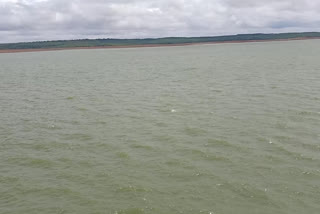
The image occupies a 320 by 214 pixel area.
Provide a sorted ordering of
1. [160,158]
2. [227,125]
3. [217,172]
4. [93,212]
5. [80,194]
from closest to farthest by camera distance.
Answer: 1. [93,212]
2. [80,194]
3. [217,172]
4. [160,158]
5. [227,125]

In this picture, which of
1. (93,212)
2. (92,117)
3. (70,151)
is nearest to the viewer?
(93,212)

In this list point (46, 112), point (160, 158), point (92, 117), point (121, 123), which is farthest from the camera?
point (46, 112)

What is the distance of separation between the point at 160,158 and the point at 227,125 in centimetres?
547

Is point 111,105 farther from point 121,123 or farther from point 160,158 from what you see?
point 160,158

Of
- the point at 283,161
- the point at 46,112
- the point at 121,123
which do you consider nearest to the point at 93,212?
the point at 283,161

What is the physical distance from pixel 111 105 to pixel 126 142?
869cm

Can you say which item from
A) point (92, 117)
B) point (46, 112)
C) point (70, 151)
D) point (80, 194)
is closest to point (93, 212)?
point (80, 194)

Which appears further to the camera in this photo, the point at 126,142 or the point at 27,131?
the point at 27,131

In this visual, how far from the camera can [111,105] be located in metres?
23.8

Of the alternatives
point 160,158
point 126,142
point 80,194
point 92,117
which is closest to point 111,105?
point 92,117

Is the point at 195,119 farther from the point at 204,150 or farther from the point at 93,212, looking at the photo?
the point at 93,212

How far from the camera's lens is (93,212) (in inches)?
380

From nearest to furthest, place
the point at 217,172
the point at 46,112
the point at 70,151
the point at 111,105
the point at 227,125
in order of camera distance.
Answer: the point at 217,172, the point at 70,151, the point at 227,125, the point at 46,112, the point at 111,105

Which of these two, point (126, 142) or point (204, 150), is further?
point (126, 142)
